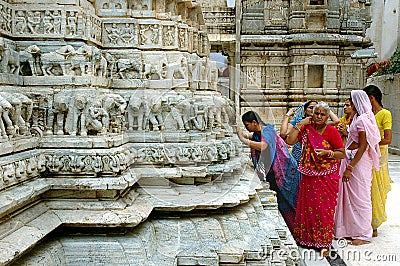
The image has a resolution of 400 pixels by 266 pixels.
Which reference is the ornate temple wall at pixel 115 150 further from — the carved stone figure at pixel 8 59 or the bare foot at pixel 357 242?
the bare foot at pixel 357 242

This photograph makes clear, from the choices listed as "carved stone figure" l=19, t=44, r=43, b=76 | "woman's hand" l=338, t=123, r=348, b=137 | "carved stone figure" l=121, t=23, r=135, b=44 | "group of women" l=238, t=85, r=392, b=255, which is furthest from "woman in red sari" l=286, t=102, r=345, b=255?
"carved stone figure" l=19, t=44, r=43, b=76

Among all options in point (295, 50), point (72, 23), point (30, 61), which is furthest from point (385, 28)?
point (30, 61)

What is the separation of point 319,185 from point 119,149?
2.03 m

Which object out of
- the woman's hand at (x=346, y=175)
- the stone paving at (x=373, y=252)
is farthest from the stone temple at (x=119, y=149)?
the woman's hand at (x=346, y=175)

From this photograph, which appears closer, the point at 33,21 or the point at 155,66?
the point at 33,21

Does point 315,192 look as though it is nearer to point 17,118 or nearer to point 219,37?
point 17,118

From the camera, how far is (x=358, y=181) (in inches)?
198

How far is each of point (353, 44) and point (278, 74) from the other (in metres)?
2.11

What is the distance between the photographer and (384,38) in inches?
715

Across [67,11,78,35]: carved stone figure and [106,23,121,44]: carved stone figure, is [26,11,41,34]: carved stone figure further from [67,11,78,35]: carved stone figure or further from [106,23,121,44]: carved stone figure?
[106,23,121,44]: carved stone figure

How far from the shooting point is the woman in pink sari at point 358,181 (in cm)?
493

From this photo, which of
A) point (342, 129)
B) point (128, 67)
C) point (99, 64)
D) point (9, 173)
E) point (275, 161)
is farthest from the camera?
point (342, 129)

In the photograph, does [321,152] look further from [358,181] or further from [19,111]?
[19,111]

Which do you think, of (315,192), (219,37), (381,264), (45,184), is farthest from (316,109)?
(219,37)
